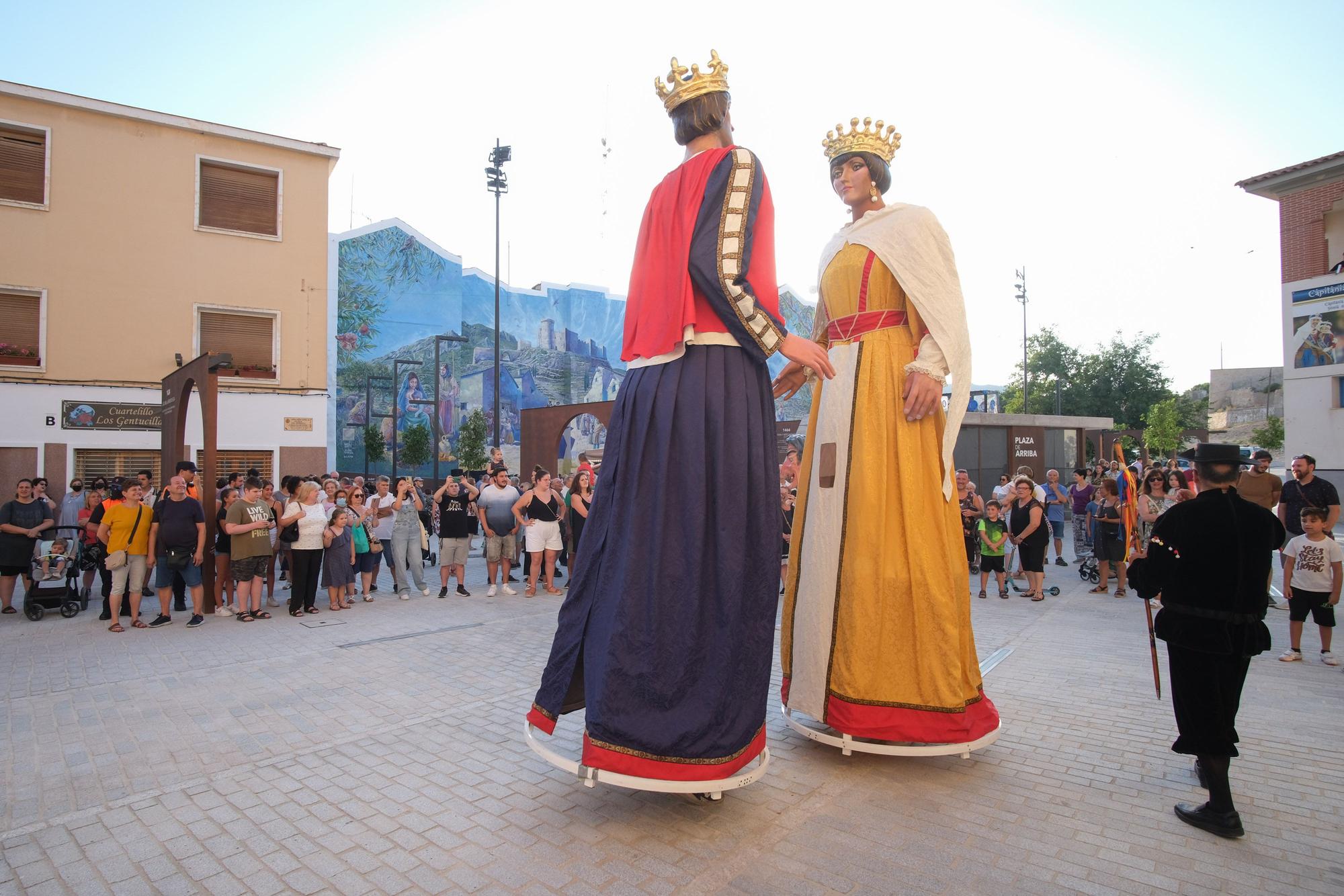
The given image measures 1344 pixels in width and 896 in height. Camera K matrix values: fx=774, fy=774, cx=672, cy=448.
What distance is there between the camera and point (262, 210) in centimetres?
1788

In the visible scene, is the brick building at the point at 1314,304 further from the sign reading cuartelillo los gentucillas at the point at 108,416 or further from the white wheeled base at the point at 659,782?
the sign reading cuartelillo los gentucillas at the point at 108,416

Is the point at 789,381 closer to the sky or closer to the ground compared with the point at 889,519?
closer to the sky

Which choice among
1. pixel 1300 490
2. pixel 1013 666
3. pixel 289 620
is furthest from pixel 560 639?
pixel 1300 490

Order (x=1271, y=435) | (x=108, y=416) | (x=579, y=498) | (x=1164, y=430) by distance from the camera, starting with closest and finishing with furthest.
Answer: (x=579, y=498) → (x=108, y=416) → (x=1164, y=430) → (x=1271, y=435)

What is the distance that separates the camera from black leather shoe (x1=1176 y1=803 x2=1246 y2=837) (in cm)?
291

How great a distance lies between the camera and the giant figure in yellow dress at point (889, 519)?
3463mm

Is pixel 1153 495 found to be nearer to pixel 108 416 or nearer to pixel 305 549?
pixel 305 549

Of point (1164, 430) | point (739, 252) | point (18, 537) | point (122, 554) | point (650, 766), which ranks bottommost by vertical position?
point (650, 766)

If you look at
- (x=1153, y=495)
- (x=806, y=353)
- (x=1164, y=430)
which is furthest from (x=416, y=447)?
(x=1164, y=430)

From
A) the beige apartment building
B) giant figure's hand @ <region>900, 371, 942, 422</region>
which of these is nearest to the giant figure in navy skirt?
giant figure's hand @ <region>900, 371, 942, 422</region>

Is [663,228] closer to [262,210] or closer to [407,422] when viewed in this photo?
[262,210]

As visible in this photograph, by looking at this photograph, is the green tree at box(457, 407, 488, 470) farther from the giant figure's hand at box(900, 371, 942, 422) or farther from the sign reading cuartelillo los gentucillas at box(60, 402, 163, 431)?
the giant figure's hand at box(900, 371, 942, 422)

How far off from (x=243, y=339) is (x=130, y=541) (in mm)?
10725

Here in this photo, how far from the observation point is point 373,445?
34.7 m
